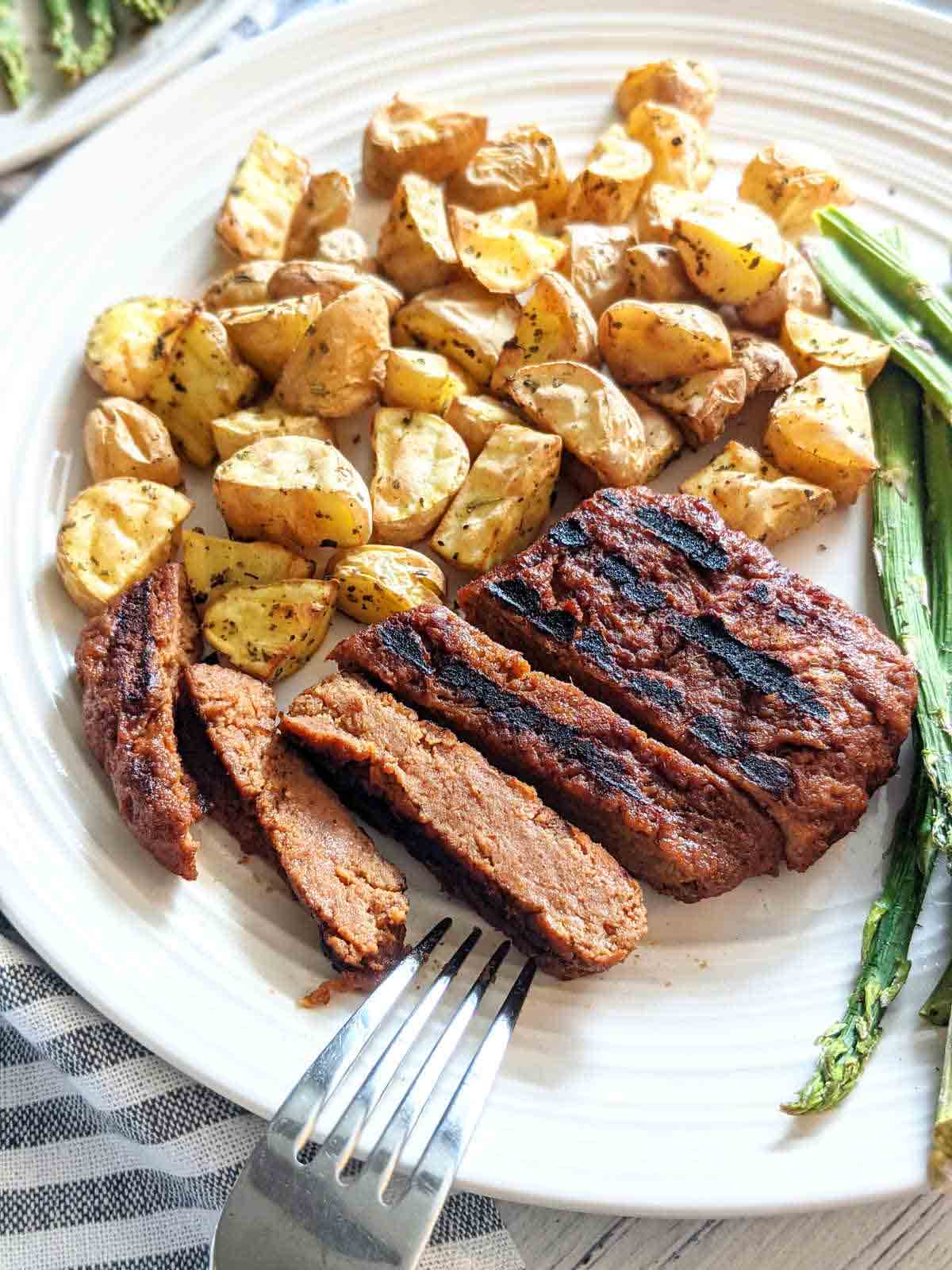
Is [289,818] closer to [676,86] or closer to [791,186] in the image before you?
[791,186]

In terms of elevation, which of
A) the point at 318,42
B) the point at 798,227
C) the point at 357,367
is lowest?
the point at 798,227

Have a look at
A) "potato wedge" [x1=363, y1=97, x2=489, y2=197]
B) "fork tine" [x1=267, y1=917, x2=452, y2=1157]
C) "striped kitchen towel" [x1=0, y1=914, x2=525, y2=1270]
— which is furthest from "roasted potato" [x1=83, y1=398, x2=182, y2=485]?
"fork tine" [x1=267, y1=917, x2=452, y2=1157]

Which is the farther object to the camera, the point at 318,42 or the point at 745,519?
the point at 318,42

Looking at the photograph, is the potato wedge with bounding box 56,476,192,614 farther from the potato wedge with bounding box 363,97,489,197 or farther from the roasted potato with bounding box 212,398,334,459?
the potato wedge with bounding box 363,97,489,197

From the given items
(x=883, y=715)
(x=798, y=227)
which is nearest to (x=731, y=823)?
(x=883, y=715)

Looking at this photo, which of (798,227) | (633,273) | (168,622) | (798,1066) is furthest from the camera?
(798,227)

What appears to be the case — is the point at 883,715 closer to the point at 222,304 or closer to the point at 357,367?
the point at 357,367

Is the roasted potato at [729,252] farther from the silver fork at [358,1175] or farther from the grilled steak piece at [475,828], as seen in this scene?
the silver fork at [358,1175]
